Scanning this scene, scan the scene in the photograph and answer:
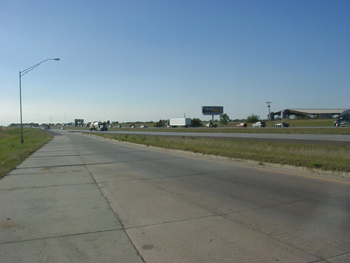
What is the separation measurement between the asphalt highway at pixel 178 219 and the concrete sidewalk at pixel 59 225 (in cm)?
2

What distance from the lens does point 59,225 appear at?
6.32 m

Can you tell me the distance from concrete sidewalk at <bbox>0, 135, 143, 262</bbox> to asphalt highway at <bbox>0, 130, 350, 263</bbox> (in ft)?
0.06

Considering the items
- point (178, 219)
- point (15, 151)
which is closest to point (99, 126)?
point (15, 151)

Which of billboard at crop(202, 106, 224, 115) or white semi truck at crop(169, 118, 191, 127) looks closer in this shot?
white semi truck at crop(169, 118, 191, 127)

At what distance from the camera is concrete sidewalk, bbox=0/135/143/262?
193 inches

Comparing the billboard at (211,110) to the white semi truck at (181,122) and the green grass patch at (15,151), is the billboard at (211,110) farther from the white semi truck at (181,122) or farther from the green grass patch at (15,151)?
the green grass patch at (15,151)

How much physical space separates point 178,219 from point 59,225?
236 cm

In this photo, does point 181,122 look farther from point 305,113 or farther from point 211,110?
point 305,113

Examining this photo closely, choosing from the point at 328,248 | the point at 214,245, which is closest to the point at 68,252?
the point at 214,245

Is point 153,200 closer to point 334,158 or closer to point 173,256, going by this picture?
point 173,256

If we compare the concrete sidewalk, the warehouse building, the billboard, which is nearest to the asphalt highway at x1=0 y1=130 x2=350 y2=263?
the concrete sidewalk

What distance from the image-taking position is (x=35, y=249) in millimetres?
5117

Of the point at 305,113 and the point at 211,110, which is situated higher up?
the point at 211,110

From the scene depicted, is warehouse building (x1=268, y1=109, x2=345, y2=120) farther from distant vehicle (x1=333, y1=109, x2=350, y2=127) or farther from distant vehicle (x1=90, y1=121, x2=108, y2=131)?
distant vehicle (x1=90, y1=121, x2=108, y2=131)
